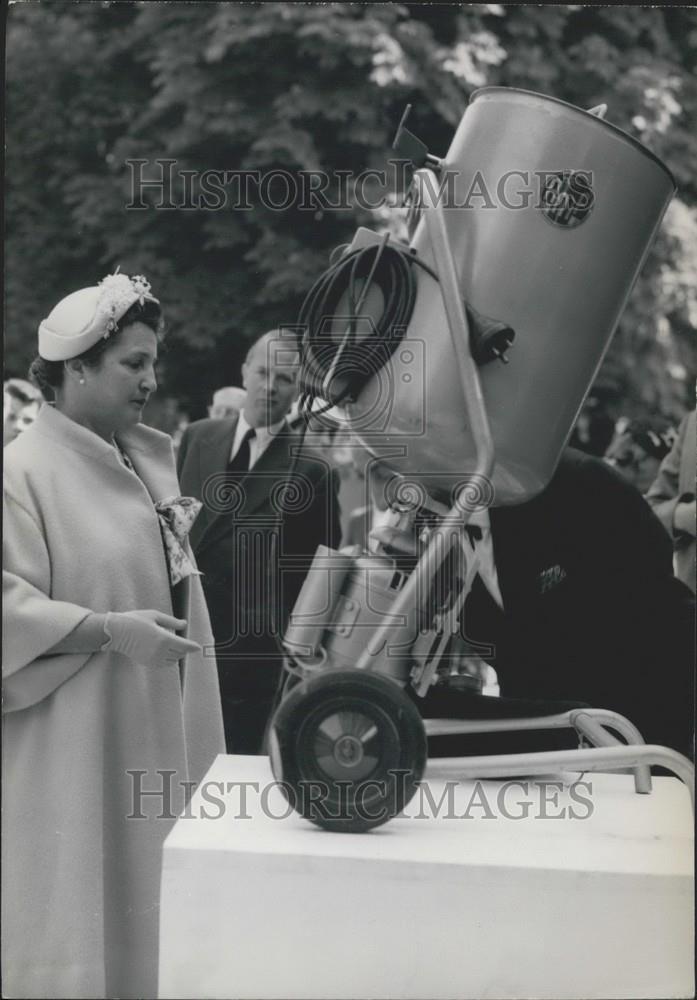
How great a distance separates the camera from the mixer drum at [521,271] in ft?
7.91

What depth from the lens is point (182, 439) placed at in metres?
3.24

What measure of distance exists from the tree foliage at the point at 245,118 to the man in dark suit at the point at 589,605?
758mm

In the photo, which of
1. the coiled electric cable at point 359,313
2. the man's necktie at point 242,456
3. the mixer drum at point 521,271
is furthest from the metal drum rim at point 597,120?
the man's necktie at point 242,456

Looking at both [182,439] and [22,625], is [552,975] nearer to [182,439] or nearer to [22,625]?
[22,625]

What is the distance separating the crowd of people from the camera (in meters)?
2.57

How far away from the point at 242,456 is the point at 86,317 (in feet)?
1.91

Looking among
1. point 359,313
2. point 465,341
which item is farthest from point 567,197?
point 359,313

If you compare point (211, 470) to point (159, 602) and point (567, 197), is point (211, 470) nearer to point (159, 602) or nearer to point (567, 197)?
point (159, 602)

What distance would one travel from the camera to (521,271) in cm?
242

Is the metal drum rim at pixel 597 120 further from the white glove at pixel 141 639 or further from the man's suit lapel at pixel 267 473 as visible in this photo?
the white glove at pixel 141 639

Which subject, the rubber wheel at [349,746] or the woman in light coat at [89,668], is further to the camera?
the woman in light coat at [89,668]

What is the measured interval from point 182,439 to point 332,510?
1.70 feet

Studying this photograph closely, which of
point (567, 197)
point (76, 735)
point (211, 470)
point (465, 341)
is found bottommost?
point (76, 735)

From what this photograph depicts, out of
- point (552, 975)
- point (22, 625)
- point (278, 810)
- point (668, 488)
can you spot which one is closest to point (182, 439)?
point (22, 625)
